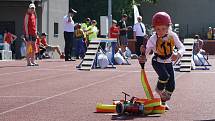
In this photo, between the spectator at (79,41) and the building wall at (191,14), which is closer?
the spectator at (79,41)

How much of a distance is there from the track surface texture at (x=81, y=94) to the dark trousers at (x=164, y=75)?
392mm

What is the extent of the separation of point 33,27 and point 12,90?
323 inches

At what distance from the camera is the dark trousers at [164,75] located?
360 inches

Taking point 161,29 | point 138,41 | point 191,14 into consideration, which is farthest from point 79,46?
point 191,14

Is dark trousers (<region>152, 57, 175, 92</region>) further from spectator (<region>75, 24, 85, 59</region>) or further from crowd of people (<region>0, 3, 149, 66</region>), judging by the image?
spectator (<region>75, 24, 85, 59</region>)

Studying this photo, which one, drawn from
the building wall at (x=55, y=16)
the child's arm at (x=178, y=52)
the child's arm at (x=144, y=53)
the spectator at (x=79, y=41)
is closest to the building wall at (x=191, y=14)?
the building wall at (x=55, y=16)

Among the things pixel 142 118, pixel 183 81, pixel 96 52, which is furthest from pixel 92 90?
pixel 96 52

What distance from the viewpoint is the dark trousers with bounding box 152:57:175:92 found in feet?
30.0

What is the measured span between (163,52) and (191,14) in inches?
2045

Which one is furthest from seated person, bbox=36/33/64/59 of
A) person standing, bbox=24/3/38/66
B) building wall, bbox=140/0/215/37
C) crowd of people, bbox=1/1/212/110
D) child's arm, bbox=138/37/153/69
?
building wall, bbox=140/0/215/37

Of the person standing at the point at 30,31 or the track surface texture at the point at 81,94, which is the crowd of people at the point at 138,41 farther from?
the track surface texture at the point at 81,94

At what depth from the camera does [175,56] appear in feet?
28.7

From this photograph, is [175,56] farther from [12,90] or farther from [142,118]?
[12,90]

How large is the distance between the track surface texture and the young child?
0.40 metres
